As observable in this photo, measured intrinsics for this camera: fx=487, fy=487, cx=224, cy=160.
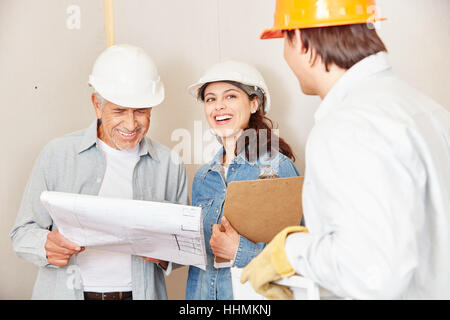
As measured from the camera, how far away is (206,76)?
2227 mm

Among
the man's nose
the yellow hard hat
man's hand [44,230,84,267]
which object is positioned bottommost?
man's hand [44,230,84,267]

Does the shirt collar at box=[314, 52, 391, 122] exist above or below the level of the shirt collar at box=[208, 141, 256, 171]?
above

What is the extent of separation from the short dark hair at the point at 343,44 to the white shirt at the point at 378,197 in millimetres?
55

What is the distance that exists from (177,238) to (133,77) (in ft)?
2.52

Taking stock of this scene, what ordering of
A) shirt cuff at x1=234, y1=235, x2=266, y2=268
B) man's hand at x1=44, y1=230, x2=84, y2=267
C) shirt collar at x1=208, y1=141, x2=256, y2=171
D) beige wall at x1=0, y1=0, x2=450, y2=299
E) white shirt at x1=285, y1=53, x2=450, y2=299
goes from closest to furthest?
1. white shirt at x1=285, y1=53, x2=450, y2=299
2. man's hand at x1=44, y1=230, x2=84, y2=267
3. shirt cuff at x1=234, y1=235, x2=266, y2=268
4. shirt collar at x1=208, y1=141, x2=256, y2=171
5. beige wall at x1=0, y1=0, x2=450, y2=299

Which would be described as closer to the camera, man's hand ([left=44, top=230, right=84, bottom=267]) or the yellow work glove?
the yellow work glove

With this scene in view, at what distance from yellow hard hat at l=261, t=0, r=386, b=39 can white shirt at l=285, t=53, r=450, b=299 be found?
15 cm

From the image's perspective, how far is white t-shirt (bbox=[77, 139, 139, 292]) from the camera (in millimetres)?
1896

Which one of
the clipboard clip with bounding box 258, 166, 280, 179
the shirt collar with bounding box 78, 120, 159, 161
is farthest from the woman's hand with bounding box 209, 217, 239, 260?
the shirt collar with bounding box 78, 120, 159, 161

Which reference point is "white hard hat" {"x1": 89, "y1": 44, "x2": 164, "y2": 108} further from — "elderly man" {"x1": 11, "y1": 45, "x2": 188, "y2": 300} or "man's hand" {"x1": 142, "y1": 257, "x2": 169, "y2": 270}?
"man's hand" {"x1": 142, "y1": 257, "x2": 169, "y2": 270}

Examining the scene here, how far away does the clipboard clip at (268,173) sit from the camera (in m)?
2.06

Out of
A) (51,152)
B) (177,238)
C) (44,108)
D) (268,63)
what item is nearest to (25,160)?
(44,108)

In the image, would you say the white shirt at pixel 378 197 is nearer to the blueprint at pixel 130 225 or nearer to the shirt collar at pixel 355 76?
the shirt collar at pixel 355 76

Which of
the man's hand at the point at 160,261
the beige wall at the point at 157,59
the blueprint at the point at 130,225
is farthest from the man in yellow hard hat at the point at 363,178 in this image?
the beige wall at the point at 157,59
